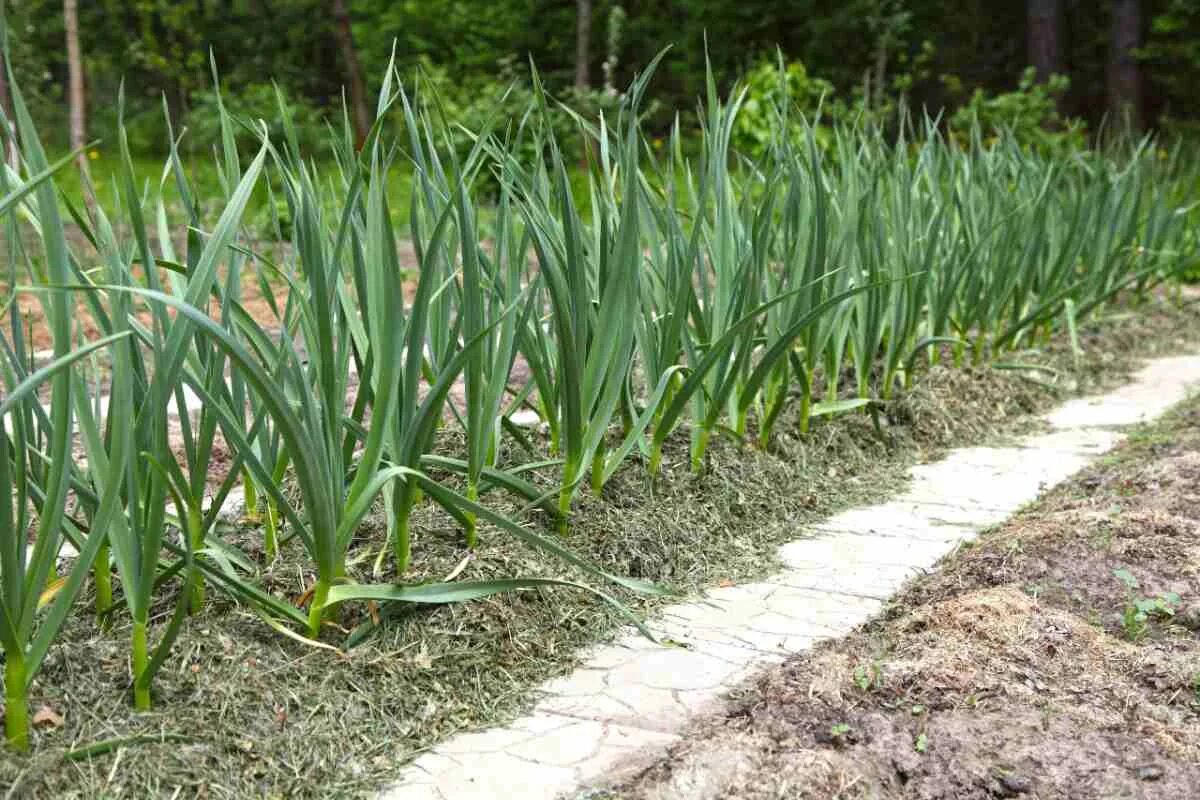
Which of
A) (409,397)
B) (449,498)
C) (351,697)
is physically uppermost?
(409,397)

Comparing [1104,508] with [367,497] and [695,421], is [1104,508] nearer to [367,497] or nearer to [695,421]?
[695,421]

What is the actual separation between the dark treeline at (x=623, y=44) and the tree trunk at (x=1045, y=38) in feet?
3.25

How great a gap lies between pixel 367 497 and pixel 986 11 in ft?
66.9

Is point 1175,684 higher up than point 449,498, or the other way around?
Answer: point 449,498

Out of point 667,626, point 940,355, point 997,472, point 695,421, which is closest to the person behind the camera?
point 667,626

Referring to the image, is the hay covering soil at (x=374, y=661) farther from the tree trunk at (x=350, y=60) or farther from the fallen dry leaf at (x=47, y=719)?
the tree trunk at (x=350, y=60)

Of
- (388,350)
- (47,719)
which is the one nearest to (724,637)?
(388,350)

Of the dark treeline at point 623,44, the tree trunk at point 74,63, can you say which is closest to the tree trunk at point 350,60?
the dark treeline at point 623,44

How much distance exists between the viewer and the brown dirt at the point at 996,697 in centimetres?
176

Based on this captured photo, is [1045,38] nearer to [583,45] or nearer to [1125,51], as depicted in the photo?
[1125,51]

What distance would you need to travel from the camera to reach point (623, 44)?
2127 cm

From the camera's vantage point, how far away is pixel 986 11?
797 inches

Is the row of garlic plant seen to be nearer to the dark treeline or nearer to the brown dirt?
the brown dirt

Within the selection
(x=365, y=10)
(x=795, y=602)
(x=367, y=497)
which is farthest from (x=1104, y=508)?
(x=365, y=10)
